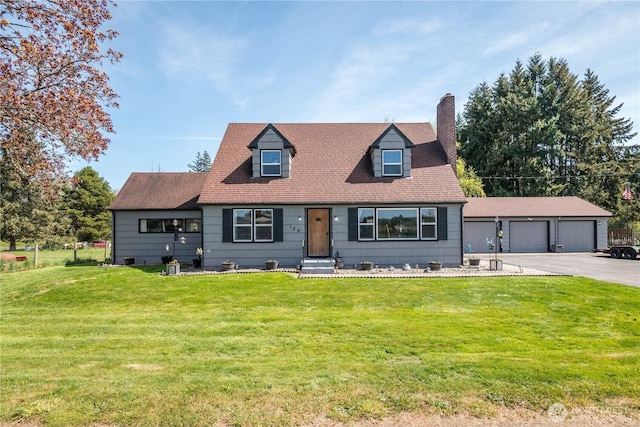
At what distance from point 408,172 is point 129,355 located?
14238mm

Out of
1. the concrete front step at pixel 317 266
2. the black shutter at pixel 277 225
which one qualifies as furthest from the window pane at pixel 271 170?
the concrete front step at pixel 317 266

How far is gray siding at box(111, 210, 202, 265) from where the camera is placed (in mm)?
18562

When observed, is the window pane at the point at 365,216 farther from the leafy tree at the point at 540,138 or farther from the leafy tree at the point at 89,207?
the leafy tree at the point at 89,207

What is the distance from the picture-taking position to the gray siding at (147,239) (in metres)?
18.6

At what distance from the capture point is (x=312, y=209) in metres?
16.4

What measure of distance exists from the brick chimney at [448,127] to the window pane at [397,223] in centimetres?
391

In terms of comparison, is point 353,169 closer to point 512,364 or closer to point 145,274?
point 145,274

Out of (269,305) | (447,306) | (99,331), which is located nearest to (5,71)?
(99,331)

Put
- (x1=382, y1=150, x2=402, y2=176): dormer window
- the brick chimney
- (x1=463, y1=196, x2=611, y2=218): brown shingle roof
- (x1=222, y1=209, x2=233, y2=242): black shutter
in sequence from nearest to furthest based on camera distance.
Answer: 1. (x1=222, y1=209, x2=233, y2=242): black shutter
2. (x1=382, y1=150, x2=402, y2=176): dormer window
3. the brick chimney
4. (x1=463, y1=196, x2=611, y2=218): brown shingle roof

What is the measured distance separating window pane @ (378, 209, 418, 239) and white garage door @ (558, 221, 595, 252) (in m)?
16.8

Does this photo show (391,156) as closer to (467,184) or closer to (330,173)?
(330,173)

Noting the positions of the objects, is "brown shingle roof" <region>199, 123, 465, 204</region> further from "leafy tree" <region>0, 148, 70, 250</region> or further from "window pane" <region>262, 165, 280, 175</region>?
"leafy tree" <region>0, 148, 70, 250</region>

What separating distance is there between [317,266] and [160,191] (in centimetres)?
1064

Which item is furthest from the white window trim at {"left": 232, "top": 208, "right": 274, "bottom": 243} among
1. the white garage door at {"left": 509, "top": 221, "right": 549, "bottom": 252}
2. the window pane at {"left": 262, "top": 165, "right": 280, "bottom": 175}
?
the white garage door at {"left": 509, "top": 221, "right": 549, "bottom": 252}
